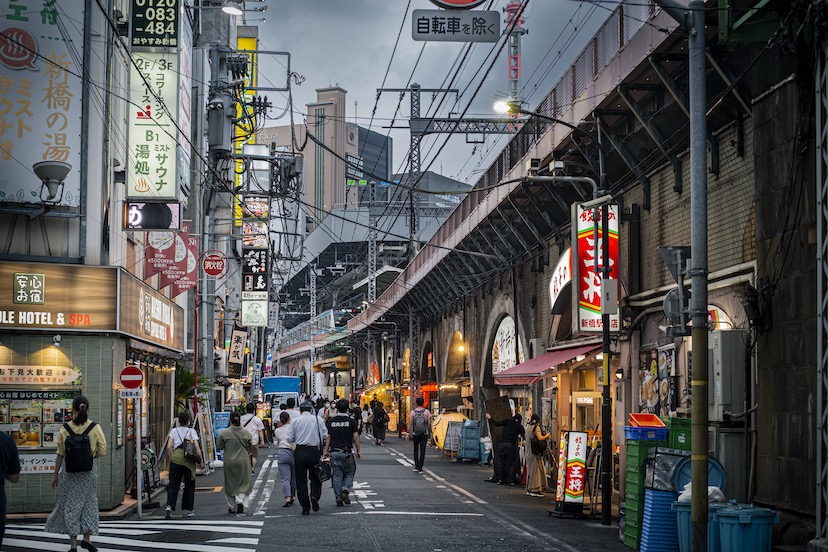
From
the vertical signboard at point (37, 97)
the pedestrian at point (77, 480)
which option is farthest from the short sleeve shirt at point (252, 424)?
the pedestrian at point (77, 480)

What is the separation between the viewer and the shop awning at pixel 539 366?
24.3 meters

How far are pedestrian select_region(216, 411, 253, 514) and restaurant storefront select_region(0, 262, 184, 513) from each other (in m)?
1.66

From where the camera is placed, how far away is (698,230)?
12719 millimetres

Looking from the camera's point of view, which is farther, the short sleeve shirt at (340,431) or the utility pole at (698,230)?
the short sleeve shirt at (340,431)

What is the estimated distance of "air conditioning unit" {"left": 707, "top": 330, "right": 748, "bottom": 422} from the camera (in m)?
15.5

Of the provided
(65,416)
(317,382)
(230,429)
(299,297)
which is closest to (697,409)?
(230,429)

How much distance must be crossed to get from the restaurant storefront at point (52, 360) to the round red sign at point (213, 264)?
11.7m

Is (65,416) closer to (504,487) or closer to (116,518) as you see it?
(116,518)

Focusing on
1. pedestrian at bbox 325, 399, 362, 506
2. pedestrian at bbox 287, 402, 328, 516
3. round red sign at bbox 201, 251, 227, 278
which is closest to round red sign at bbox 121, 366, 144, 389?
pedestrian at bbox 287, 402, 328, 516

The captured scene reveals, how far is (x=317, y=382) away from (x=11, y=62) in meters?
100

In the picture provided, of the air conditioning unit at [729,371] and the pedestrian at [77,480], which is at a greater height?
the air conditioning unit at [729,371]

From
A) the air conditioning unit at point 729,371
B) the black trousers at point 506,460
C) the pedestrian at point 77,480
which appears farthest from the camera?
the black trousers at point 506,460

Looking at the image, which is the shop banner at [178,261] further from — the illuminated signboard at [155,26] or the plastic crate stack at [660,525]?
the plastic crate stack at [660,525]

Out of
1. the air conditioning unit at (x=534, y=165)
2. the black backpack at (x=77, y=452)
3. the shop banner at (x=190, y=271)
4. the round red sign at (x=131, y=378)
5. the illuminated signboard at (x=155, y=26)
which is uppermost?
the illuminated signboard at (x=155, y=26)
